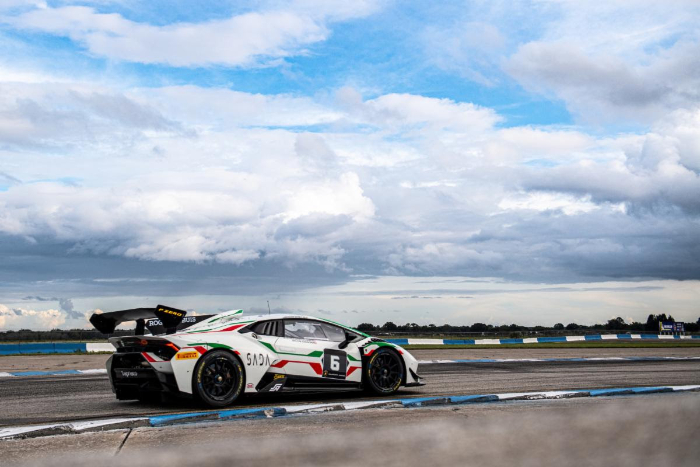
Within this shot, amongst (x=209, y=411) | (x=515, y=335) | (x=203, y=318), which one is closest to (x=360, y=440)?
(x=209, y=411)

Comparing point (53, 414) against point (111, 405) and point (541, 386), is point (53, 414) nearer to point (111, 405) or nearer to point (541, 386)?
point (111, 405)

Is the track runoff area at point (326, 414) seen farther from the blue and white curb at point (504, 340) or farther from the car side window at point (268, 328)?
the blue and white curb at point (504, 340)

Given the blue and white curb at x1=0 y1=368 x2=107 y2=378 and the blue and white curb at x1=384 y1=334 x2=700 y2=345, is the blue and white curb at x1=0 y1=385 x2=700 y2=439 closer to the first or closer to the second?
the blue and white curb at x1=0 y1=368 x2=107 y2=378

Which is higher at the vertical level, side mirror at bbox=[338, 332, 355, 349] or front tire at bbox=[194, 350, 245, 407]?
side mirror at bbox=[338, 332, 355, 349]

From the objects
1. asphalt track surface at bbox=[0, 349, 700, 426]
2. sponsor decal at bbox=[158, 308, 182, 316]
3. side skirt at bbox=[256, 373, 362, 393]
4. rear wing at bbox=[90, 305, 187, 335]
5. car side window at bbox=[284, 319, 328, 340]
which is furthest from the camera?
car side window at bbox=[284, 319, 328, 340]

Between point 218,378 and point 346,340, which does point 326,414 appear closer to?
point 218,378

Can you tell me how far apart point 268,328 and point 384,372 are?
1.80 m

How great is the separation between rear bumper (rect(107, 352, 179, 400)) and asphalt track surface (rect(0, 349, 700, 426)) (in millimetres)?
204

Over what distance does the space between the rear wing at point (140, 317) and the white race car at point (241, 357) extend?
0.5 inches

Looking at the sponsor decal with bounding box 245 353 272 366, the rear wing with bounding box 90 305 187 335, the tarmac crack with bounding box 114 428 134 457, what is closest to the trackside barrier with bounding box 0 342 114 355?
the rear wing with bounding box 90 305 187 335

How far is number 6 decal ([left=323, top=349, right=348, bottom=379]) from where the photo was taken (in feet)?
31.3

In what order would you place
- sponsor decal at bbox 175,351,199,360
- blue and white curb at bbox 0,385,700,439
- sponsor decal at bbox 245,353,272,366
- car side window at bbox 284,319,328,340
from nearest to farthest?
blue and white curb at bbox 0,385,700,439 → sponsor decal at bbox 175,351,199,360 → sponsor decal at bbox 245,353,272,366 → car side window at bbox 284,319,328,340

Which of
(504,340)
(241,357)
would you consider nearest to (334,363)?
(241,357)

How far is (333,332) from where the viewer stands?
32.3 feet
